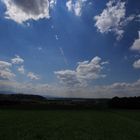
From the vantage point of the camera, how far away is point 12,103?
101 metres

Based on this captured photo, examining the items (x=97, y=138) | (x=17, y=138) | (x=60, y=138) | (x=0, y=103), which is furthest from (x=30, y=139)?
(x=0, y=103)

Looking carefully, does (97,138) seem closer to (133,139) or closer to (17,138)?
(133,139)

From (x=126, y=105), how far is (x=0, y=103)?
182 feet

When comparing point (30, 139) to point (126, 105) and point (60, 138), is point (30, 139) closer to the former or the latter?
point (60, 138)

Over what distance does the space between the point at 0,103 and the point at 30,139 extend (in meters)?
81.2

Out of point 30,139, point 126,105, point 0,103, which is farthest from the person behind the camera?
point 126,105

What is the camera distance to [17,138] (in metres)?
21.1

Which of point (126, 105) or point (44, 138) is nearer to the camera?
point (44, 138)

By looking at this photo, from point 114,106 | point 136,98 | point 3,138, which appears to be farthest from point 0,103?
point 3,138

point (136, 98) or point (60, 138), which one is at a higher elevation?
point (136, 98)

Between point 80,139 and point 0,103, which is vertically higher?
point 0,103

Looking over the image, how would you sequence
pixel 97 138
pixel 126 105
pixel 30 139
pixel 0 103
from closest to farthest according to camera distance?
1. pixel 30 139
2. pixel 97 138
3. pixel 0 103
4. pixel 126 105

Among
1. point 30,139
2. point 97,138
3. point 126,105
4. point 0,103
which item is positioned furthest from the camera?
point 126,105

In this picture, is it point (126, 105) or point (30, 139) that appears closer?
point (30, 139)
